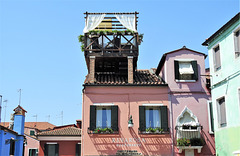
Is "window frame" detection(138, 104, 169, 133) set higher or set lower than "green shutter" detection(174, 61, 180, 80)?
lower

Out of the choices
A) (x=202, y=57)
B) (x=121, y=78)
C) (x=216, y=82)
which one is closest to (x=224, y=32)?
(x=216, y=82)

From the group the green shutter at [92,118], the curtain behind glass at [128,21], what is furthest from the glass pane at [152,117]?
the curtain behind glass at [128,21]

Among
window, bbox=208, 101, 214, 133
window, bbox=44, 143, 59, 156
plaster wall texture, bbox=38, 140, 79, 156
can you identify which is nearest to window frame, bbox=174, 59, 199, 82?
window, bbox=208, 101, 214, 133

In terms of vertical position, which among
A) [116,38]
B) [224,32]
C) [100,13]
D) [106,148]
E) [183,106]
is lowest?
[106,148]

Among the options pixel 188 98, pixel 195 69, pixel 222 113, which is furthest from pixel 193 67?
pixel 222 113

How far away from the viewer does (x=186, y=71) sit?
20062 mm

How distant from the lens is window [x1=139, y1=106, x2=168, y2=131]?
19219 mm

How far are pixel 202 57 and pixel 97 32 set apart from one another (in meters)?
7.11

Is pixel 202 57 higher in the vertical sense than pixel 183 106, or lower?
higher

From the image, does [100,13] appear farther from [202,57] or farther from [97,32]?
[202,57]

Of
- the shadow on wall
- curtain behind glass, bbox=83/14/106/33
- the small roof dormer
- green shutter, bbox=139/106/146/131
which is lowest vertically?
the shadow on wall

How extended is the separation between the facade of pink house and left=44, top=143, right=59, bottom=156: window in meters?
12.3

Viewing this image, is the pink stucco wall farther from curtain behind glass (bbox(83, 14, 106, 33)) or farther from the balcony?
curtain behind glass (bbox(83, 14, 106, 33))

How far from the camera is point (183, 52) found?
2061 centimetres
